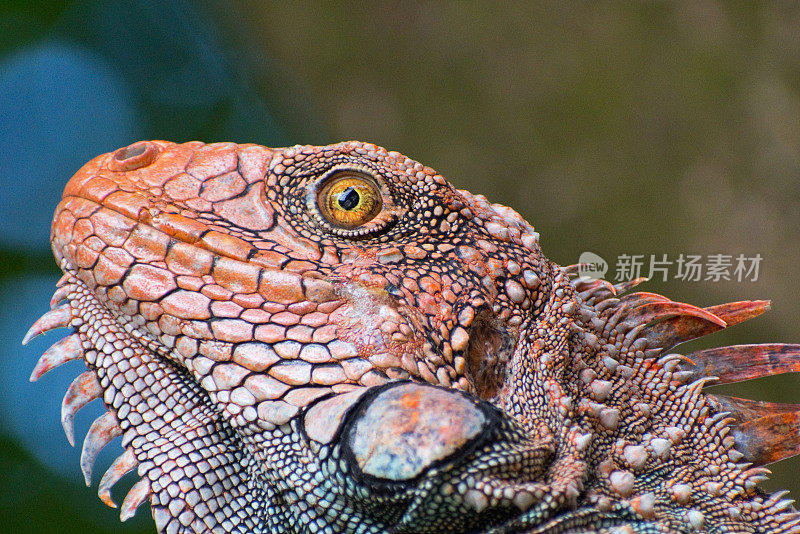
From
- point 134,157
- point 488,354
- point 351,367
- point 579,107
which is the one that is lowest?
point 351,367

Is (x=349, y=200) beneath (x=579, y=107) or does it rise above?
beneath

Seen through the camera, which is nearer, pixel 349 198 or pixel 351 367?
pixel 351 367

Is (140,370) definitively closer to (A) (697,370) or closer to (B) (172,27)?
(A) (697,370)

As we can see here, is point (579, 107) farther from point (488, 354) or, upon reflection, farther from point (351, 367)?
point (351, 367)

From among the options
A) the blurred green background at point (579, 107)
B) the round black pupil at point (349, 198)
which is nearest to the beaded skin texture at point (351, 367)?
the round black pupil at point (349, 198)

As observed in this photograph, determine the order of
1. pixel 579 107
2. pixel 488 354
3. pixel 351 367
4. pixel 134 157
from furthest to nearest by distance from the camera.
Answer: pixel 579 107 < pixel 134 157 < pixel 488 354 < pixel 351 367

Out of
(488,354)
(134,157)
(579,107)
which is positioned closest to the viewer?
(488,354)

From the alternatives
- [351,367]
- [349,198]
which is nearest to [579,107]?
[349,198]

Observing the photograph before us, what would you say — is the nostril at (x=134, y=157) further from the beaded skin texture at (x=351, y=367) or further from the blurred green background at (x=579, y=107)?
the blurred green background at (x=579, y=107)

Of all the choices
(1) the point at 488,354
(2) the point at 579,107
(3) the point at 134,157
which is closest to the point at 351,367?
(1) the point at 488,354
